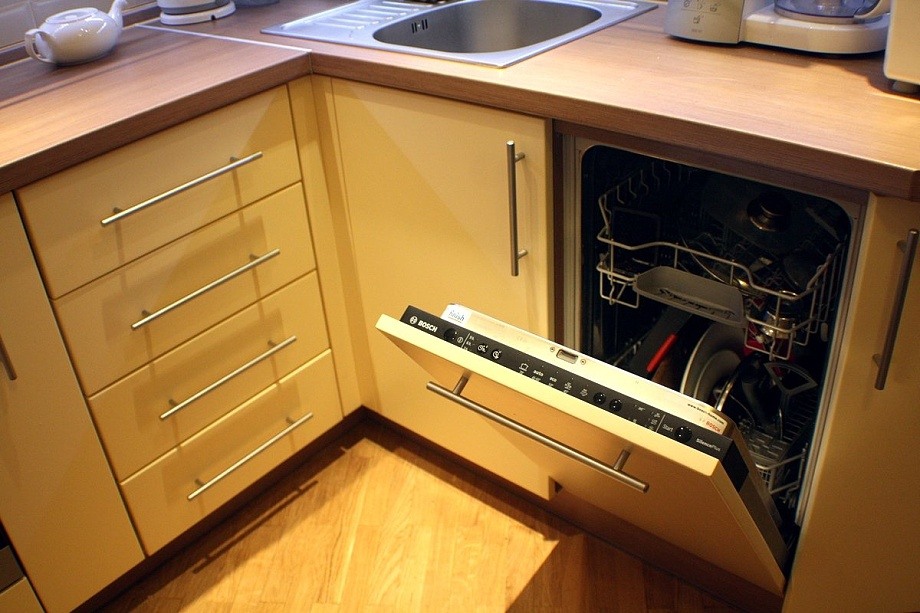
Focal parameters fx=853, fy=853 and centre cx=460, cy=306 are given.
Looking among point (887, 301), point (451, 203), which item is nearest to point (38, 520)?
point (451, 203)

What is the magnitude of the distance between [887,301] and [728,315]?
0.23 m

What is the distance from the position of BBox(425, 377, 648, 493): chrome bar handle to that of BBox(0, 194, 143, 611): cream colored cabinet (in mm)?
589

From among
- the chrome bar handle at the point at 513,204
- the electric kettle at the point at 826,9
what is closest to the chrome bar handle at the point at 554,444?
the chrome bar handle at the point at 513,204

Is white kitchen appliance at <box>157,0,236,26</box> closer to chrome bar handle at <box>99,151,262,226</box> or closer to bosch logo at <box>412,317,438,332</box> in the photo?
chrome bar handle at <box>99,151,262,226</box>

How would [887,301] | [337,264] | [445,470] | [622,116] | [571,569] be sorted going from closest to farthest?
1. [887,301]
2. [622,116]
3. [571,569]
4. [337,264]
5. [445,470]

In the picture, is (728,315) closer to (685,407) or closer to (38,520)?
(685,407)

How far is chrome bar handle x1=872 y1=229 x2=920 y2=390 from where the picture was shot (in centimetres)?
94

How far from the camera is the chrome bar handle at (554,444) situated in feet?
3.39

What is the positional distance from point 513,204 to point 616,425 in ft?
1.55

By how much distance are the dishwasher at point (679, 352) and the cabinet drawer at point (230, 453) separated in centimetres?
55

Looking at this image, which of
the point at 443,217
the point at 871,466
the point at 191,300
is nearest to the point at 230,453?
→ the point at 191,300

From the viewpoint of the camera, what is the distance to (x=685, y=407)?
3.00ft

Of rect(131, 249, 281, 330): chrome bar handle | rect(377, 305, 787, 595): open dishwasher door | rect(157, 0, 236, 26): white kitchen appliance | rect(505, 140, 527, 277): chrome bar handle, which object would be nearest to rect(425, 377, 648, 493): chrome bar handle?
rect(377, 305, 787, 595): open dishwasher door

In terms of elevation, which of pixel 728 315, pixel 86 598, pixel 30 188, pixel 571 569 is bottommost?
pixel 571 569
